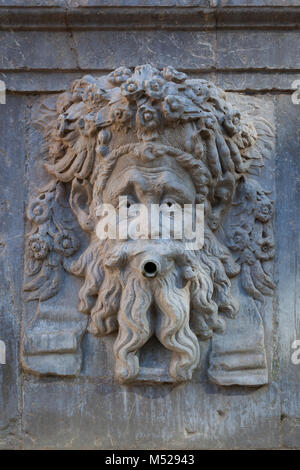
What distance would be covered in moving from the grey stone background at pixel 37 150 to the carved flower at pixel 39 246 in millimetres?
89

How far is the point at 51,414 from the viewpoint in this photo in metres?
3.67

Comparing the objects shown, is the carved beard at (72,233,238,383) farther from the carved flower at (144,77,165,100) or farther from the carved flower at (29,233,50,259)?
the carved flower at (144,77,165,100)

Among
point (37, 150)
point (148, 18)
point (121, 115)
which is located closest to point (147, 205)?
point (121, 115)

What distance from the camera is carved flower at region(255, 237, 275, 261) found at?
3.81 m

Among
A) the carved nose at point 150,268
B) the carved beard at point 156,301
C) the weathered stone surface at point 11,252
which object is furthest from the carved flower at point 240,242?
the weathered stone surface at point 11,252

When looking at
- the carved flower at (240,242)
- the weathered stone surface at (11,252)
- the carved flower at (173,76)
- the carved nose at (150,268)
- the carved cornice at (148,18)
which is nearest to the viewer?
the carved nose at (150,268)

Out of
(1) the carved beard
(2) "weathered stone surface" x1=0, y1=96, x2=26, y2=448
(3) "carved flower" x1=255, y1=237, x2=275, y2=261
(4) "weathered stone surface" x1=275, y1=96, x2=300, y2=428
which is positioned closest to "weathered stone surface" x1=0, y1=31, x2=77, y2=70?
(2) "weathered stone surface" x1=0, y1=96, x2=26, y2=448

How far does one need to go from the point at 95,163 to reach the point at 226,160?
59cm

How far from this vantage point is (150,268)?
3.49m

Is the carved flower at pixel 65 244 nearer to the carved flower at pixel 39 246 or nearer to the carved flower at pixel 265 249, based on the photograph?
the carved flower at pixel 39 246

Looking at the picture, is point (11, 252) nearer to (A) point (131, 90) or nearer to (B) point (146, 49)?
(A) point (131, 90)

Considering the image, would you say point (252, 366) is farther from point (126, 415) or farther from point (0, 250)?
point (0, 250)

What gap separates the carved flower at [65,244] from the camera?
150 inches
